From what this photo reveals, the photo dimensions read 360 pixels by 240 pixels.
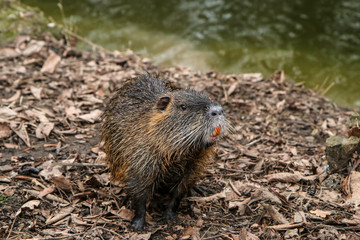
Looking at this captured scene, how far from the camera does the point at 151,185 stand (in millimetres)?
3740

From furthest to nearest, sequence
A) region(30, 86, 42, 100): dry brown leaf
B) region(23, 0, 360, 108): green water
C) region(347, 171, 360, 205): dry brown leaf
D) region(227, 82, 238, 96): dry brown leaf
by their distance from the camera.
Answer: region(23, 0, 360, 108): green water
region(227, 82, 238, 96): dry brown leaf
region(30, 86, 42, 100): dry brown leaf
region(347, 171, 360, 205): dry brown leaf

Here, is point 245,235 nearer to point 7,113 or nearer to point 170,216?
point 170,216

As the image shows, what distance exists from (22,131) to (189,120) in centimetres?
217

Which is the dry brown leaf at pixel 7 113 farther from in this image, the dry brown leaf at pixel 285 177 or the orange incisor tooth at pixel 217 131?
Answer: the dry brown leaf at pixel 285 177

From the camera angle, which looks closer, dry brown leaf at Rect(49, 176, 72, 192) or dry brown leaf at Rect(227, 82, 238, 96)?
dry brown leaf at Rect(49, 176, 72, 192)

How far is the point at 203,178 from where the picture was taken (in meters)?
4.38

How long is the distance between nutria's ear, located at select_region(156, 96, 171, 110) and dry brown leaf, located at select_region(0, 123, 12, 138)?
1913 millimetres

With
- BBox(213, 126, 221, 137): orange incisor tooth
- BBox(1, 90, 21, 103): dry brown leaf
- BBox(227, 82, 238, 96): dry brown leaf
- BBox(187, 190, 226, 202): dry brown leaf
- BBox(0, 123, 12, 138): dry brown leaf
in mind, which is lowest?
BBox(227, 82, 238, 96): dry brown leaf

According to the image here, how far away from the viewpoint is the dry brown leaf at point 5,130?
4632 millimetres

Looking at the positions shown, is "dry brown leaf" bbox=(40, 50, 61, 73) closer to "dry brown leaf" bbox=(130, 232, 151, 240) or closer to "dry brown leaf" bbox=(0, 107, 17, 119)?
"dry brown leaf" bbox=(0, 107, 17, 119)

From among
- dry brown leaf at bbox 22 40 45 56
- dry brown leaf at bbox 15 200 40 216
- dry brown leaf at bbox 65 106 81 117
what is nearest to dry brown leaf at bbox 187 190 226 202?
dry brown leaf at bbox 15 200 40 216

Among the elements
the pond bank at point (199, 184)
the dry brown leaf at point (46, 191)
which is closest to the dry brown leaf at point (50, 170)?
the pond bank at point (199, 184)

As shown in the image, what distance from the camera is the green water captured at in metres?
9.00

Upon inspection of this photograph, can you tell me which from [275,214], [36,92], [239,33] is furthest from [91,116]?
[239,33]
